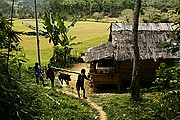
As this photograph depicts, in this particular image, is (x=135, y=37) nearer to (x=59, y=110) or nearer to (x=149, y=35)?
(x=59, y=110)

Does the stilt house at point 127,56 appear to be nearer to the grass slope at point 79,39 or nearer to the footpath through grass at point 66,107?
the footpath through grass at point 66,107

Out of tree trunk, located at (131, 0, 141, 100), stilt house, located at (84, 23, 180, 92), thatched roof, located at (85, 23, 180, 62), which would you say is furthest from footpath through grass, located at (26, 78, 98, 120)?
thatched roof, located at (85, 23, 180, 62)

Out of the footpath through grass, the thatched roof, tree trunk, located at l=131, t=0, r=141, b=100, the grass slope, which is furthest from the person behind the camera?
the grass slope

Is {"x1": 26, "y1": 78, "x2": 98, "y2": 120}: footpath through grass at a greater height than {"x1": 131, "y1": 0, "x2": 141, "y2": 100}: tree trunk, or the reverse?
{"x1": 131, "y1": 0, "x2": 141, "y2": 100}: tree trunk

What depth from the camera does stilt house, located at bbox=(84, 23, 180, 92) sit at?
15078 millimetres

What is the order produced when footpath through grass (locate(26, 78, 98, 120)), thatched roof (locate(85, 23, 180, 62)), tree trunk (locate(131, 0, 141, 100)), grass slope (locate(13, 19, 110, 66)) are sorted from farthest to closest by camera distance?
grass slope (locate(13, 19, 110, 66))
thatched roof (locate(85, 23, 180, 62))
tree trunk (locate(131, 0, 141, 100))
footpath through grass (locate(26, 78, 98, 120))

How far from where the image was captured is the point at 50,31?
65.0ft

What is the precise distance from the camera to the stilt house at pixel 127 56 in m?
15.1

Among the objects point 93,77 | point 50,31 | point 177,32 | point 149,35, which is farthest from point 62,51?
point 177,32

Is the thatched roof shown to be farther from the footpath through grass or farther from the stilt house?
the footpath through grass

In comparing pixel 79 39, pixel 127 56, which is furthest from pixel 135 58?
pixel 79 39

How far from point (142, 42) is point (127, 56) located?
Result: 4.19 ft

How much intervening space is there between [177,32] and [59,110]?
19.2 feet

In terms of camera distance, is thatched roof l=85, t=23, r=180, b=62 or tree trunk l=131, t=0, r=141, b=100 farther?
thatched roof l=85, t=23, r=180, b=62
